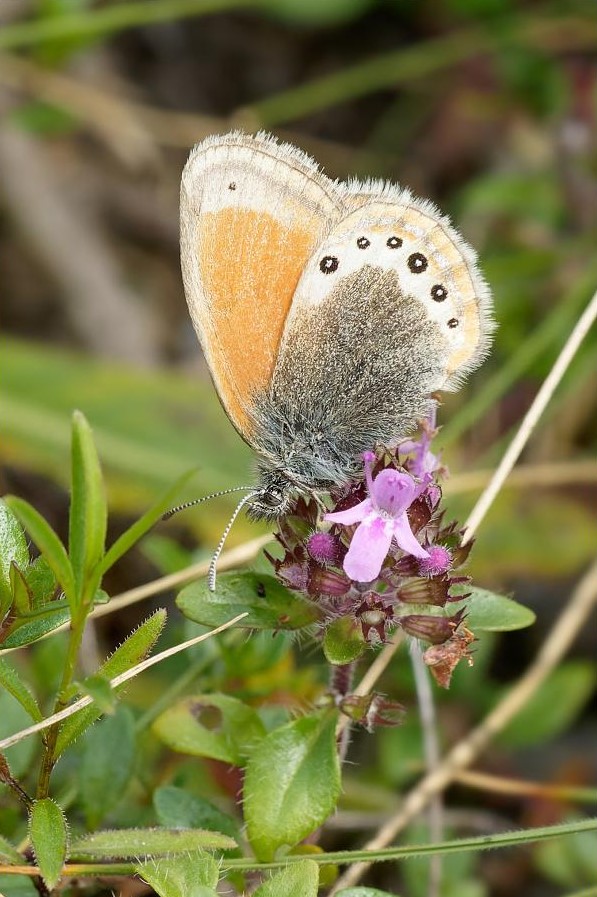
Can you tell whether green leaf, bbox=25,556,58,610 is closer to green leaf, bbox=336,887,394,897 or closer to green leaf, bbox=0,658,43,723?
green leaf, bbox=0,658,43,723

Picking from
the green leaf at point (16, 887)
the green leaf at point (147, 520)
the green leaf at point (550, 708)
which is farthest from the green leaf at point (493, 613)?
the green leaf at point (550, 708)

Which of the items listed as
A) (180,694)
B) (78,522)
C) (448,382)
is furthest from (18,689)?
(448,382)

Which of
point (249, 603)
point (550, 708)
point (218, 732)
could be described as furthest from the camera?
point (550, 708)

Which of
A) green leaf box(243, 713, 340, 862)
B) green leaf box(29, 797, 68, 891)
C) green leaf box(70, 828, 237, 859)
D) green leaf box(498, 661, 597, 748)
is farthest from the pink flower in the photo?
green leaf box(498, 661, 597, 748)

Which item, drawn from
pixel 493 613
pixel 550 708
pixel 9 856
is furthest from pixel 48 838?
pixel 550 708

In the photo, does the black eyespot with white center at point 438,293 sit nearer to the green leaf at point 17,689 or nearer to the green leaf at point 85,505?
the green leaf at point 85,505

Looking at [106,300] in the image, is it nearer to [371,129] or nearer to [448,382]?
[371,129]

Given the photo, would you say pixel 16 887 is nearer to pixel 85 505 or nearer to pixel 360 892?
pixel 360 892
